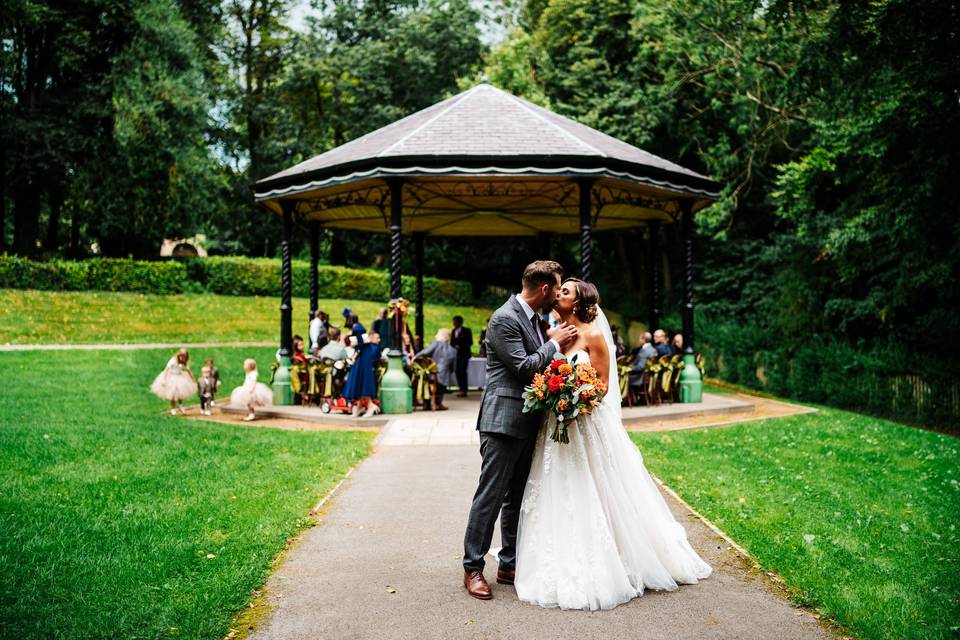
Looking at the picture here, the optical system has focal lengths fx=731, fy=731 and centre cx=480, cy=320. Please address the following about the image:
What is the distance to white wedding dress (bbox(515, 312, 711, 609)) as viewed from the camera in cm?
454

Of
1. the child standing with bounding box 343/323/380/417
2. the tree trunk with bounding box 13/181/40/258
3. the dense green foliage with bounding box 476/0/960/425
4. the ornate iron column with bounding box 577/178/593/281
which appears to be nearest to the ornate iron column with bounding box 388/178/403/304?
→ the child standing with bounding box 343/323/380/417

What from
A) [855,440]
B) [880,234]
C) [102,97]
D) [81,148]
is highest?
[102,97]

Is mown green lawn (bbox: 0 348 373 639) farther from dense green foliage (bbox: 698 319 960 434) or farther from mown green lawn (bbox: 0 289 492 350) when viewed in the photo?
mown green lawn (bbox: 0 289 492 350)

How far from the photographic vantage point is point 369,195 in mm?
15156

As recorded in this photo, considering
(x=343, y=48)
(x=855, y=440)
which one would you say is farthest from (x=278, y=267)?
(x=855, y=440)

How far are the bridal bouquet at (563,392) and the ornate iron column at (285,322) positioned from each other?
32.1 ft

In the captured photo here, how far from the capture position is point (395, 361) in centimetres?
1253

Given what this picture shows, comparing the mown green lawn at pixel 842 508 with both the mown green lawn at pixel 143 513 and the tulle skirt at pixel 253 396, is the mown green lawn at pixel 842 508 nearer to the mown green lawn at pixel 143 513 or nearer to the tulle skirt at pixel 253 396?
the mown green lawn at pixel 143 513

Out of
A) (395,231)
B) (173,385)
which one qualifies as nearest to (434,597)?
(395,231)

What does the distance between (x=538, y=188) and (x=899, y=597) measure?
11.2m

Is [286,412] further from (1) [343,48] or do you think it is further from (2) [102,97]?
(1) [343,48]

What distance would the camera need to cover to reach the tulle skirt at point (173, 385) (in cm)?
1290

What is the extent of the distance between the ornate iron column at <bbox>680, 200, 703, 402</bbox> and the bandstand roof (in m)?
0.49

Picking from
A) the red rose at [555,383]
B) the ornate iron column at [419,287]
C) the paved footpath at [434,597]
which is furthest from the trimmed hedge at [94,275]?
the red rose at [555,383]
